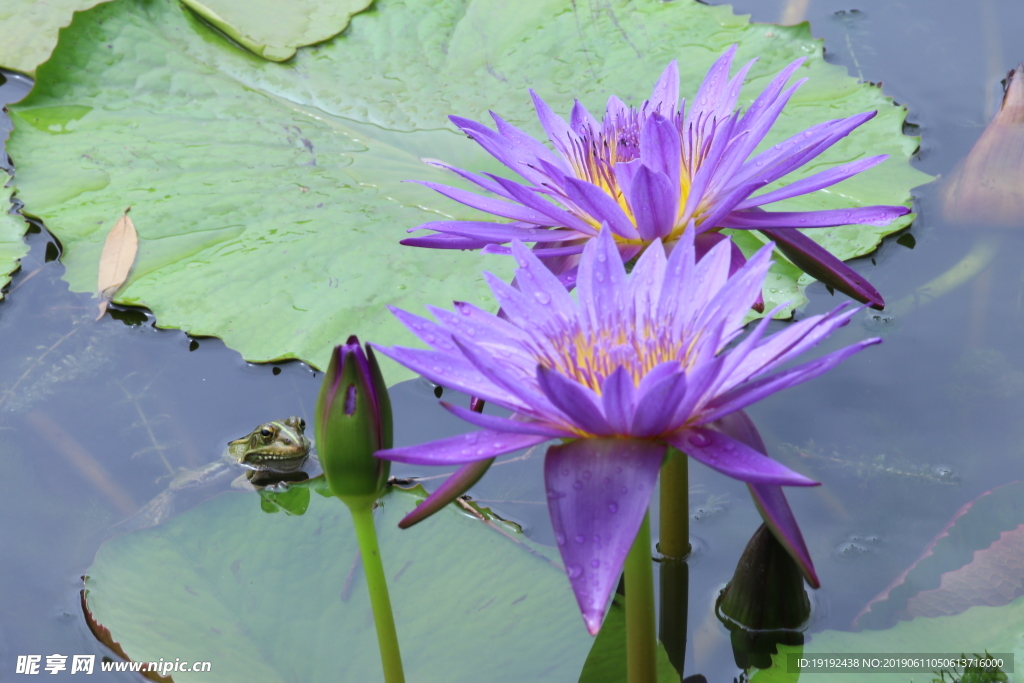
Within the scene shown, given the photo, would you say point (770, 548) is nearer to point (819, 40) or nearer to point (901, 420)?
point (901, 420)

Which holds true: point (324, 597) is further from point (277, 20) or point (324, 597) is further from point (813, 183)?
point (277, 20)

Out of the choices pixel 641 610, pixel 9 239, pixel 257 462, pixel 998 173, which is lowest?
pixel 257 462

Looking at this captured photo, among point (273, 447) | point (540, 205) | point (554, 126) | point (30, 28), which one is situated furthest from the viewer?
point (30, 28)

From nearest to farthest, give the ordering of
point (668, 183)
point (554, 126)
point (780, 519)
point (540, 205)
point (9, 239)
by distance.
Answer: point (780, 519) < point (668, 183) < point (540, 205) < point (554, 126) < point (9, 239)

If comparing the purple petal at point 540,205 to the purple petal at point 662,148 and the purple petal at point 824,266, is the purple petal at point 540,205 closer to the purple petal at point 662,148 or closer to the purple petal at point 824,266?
the purple petal at point 662,148

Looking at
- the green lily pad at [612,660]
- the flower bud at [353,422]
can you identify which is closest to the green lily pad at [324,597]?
the green lily pad at [612,660]

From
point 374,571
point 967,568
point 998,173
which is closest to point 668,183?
point 374,571

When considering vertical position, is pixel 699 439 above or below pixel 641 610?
above
